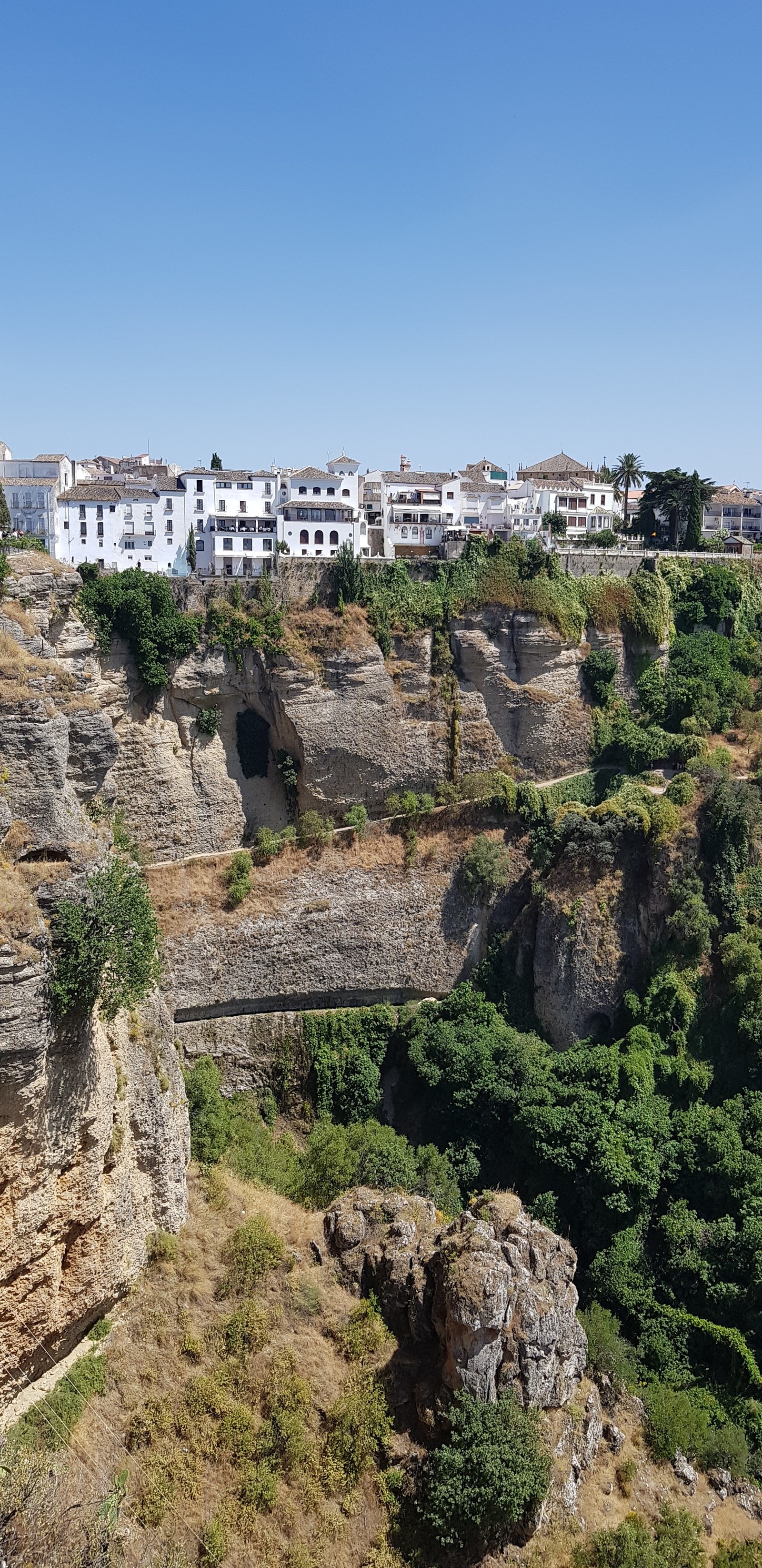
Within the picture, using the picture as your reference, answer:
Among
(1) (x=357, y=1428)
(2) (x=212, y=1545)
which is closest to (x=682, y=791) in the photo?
(1) (x=357, y=1428)

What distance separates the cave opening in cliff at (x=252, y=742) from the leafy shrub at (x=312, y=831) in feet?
7.88

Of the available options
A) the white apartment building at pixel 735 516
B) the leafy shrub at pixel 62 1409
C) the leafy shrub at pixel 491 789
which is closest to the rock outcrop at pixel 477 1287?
the leafy shrub at pixel 62 1409

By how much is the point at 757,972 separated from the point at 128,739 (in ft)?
72.2

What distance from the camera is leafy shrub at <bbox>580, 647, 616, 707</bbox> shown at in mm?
44250

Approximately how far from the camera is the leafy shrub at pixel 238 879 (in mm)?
37438

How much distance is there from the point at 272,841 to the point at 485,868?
7.58 metres

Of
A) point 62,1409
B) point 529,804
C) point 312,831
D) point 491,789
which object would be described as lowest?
point 62,1409

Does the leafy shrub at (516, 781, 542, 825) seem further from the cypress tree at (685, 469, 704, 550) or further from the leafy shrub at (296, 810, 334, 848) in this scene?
the cypress tree at (685, 469, 704, 550)

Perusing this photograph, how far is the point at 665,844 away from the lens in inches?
1506

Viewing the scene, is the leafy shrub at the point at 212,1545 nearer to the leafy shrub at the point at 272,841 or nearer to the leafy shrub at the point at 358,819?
the leafy shrub at the point at 272,841

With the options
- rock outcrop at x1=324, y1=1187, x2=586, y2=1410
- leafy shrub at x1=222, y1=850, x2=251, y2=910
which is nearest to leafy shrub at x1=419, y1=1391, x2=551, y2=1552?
rock outcrop at x1=324, y1=1187, x2=586, y2=1410

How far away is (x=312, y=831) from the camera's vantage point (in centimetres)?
3947

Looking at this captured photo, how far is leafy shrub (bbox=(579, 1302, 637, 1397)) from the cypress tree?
3530 centimetres

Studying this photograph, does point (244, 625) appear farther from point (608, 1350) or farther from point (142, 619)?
point (608, 1350)
